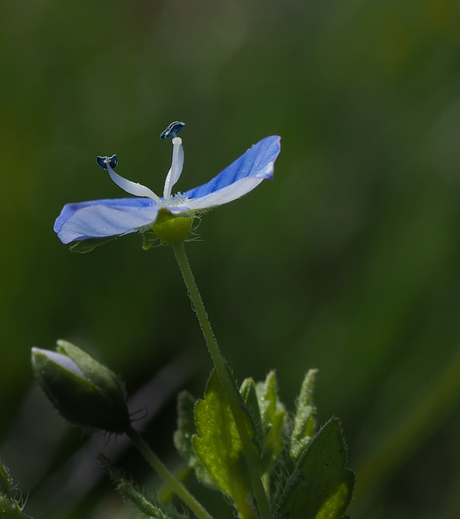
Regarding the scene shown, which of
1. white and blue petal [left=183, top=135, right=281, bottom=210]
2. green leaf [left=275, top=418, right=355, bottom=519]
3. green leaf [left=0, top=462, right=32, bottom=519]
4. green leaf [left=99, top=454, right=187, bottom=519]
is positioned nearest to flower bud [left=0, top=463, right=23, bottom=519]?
green leaf [left=0, top=462, right=32, bottom=519]

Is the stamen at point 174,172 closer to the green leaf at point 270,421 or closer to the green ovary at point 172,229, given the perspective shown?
the green ovary at point 172,229

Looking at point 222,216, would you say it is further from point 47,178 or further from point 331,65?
point 331,65

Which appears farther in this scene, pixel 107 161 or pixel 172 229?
pixel 107 161

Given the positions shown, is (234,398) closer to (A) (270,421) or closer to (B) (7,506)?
(A) (270,421)

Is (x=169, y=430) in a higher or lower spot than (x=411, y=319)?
higher

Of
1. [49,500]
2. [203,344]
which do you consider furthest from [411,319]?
[49,500]

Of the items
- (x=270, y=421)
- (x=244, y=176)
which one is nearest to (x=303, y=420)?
(x=270, y=421)
